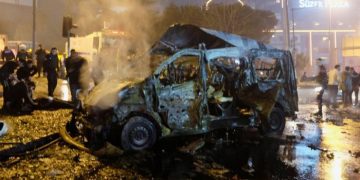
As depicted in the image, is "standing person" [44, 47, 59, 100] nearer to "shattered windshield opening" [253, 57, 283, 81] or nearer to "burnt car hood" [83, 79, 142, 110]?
"burnt car hood" [83, 79, 142, 110]

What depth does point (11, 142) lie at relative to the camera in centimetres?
785

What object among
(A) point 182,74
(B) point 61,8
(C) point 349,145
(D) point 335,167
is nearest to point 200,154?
(A) point 182,74

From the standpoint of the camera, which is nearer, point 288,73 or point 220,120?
point 220,120

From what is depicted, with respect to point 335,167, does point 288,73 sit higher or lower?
higher

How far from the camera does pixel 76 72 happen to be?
11523mm

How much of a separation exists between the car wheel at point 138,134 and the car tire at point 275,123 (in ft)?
10.3

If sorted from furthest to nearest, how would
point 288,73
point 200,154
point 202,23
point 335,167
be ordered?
point 202,23 → point 288,73 → point 200,154 → point 335,167

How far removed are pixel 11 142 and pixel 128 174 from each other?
305 centimetres

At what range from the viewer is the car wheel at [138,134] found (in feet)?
23.6

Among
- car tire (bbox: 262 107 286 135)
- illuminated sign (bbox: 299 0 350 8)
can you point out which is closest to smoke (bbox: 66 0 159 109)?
car tire (bbox: 262 107 286 135)

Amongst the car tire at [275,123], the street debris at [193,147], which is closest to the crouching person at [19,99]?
the street debris at [193,147]

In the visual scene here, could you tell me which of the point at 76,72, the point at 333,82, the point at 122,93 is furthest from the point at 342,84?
the point at 122,93

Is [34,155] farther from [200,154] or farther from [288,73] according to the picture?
[288,73]

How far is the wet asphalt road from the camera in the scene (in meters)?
6.27
